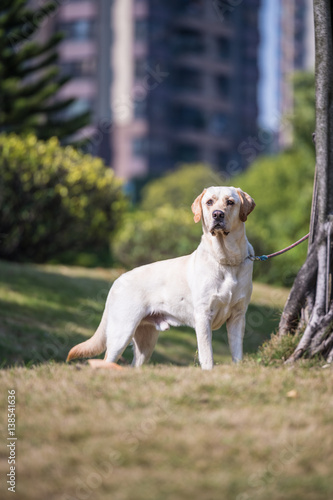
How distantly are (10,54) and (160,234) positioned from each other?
8219 mm

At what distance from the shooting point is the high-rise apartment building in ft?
221

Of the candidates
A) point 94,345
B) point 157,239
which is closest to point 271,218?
point 157,239

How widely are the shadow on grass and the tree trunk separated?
14.2ft

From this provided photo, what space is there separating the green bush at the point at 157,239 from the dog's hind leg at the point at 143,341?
1068 cm

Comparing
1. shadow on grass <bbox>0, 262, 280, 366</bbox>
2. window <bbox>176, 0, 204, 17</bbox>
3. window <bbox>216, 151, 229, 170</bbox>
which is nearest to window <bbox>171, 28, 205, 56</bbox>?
window <bbox>176, 0, 204, 17</bbox>

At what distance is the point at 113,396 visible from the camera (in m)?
4.67

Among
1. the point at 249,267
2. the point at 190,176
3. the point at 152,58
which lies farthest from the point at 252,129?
the point at 249,267

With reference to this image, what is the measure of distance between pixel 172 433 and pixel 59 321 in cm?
890

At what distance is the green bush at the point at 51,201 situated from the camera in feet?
57.2

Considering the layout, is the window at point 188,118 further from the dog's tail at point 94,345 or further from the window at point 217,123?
the dog's tail at point 94,345

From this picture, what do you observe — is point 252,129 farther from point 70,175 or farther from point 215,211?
point 215,211

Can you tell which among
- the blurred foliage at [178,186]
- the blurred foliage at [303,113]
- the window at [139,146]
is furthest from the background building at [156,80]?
the blurred foliage at [303,113]

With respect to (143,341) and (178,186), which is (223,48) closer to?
(178,186)

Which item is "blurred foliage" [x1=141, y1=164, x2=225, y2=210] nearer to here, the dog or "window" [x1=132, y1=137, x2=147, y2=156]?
"window" [x1=132, y1=137, x2=147, y2=156]
